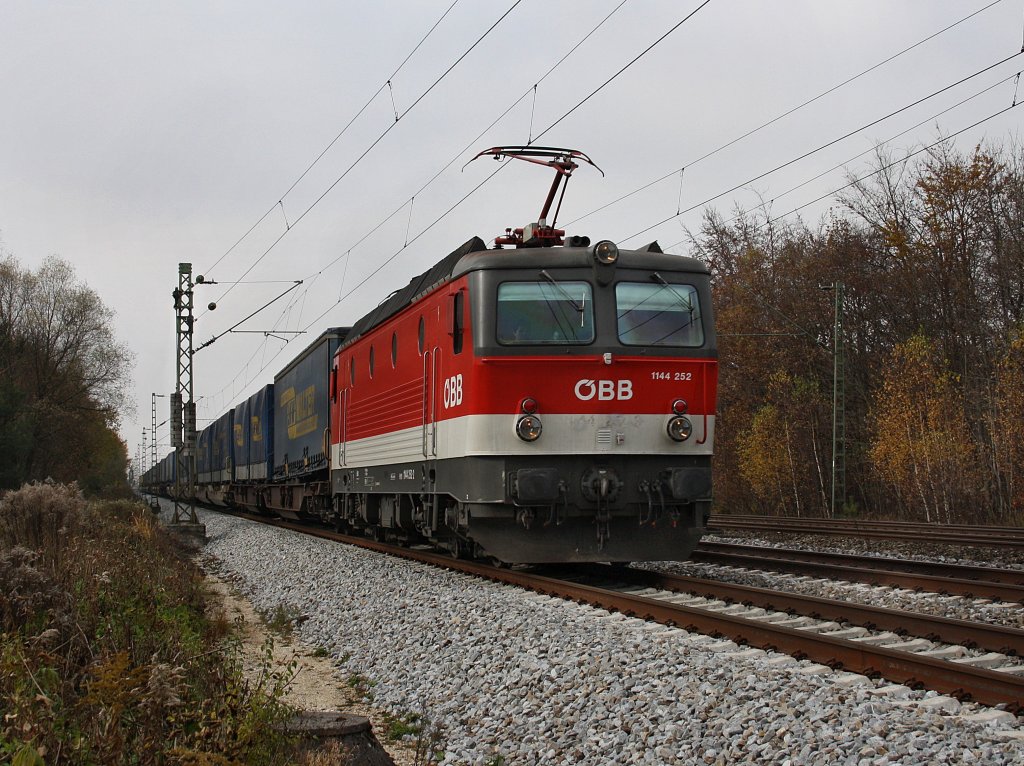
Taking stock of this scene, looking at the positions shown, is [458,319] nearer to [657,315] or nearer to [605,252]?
[605,252]

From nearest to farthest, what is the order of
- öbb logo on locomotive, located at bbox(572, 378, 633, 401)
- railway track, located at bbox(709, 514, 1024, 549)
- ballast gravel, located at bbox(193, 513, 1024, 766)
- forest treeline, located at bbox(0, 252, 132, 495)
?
ballast gravel, located at bbox(193, 513, 1024, 766)
öbb logo on locomotive, located at bbox(572, 378, 633, 401)
railway track, located at bbox(709, 514, 1024, 549)
forest treeline, located at bbox(0, 252, 132, 495)

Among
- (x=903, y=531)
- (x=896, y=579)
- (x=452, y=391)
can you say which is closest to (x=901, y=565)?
(x=896, y=579)

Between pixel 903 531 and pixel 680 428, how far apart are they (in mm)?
9011

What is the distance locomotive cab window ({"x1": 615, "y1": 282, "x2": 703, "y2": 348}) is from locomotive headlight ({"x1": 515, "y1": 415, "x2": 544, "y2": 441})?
4.10 ft

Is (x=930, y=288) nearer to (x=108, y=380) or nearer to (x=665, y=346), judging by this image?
(x=665, y=346)

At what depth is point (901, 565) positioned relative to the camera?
37.1 feet

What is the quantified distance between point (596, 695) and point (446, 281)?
595 cm

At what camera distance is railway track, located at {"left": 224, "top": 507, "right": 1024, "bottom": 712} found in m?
5.35

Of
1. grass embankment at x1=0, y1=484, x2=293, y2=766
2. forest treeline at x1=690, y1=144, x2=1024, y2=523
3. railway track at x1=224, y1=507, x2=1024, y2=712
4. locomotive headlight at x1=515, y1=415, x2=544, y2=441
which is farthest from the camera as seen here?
forest treeline at x1=690, y1=144, x2=1024, y2=523

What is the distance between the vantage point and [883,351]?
31031mm

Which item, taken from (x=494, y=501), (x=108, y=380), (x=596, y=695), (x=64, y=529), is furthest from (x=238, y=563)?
(x=108, y=380)

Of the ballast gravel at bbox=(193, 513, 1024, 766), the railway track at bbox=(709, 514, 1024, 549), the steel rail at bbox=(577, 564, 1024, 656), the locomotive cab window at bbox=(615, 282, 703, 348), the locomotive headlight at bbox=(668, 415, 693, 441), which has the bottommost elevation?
Answer: the ballast gravel at bbox=(193, 513, 1024, 766)

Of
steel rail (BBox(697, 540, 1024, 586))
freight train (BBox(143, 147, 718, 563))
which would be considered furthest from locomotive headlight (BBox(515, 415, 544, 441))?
steel rail (BBox(697, 540, 1024, 586))

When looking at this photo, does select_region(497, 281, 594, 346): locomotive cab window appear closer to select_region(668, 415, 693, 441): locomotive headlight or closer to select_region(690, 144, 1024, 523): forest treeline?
select_region(668, 415, 693, 441): locomotive headlight
